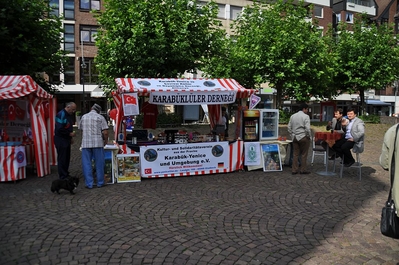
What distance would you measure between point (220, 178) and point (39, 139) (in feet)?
15.4

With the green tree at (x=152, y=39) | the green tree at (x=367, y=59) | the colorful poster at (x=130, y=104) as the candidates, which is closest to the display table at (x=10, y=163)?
the colorful poster at (x=130, y=104)

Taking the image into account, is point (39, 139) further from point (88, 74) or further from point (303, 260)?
point (88, 74)

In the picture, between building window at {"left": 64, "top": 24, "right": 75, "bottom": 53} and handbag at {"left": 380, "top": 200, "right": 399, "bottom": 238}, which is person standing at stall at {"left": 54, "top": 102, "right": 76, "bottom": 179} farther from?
building window at {"left": 64, "top": 24, "right": 75, "bottom": 53}

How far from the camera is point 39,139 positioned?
8531mm

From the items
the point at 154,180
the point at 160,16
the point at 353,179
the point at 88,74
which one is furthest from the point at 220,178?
the point at 88,74

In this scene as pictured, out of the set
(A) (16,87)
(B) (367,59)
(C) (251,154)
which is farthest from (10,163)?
(B) (367,59)

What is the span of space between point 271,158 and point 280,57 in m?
14.3

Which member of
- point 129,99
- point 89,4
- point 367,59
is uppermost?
point 89,4

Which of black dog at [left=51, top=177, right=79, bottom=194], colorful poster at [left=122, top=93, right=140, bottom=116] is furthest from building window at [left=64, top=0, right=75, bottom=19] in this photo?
black dog at [left=51, top=177, right=79, bottom=194]

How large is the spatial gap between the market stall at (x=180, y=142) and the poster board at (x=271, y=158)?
0.65 metres

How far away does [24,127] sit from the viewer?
970cm

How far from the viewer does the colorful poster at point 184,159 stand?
823 cm

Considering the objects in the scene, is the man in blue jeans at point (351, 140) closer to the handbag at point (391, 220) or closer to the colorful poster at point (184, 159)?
the colorful poster at point (184, 159)

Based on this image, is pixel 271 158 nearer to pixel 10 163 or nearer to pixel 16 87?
pixel 10 163
